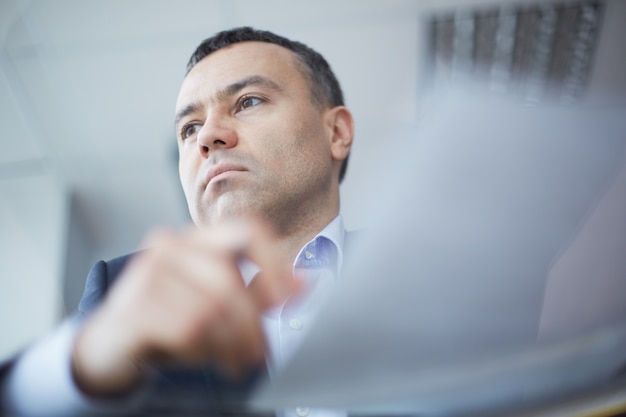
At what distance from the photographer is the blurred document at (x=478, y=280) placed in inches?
9.3

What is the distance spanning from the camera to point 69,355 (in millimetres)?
193

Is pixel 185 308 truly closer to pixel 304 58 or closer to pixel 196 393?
pixel 196 393

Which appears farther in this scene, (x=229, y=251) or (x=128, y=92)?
(x=128, y=92)

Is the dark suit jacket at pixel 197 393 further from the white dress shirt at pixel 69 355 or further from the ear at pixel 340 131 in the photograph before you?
the ear at pixel 340 131

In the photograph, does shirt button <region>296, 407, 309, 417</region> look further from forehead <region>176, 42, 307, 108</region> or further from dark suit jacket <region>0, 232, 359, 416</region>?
forehead <region>176, 42, 307, 108</region>

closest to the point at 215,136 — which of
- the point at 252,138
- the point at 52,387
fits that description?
the point at 252,138

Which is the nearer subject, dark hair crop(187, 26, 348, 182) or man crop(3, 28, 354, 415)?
man crop(3, 28, 354, 415)

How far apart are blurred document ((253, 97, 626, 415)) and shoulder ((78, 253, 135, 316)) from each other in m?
0.08

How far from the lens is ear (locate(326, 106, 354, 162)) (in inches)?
12.5

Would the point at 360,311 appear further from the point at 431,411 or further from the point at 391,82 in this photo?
the point at 391,82

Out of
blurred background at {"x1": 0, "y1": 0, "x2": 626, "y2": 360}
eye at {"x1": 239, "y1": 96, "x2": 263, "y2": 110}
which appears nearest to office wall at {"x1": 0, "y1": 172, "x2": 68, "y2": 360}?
blurred background at {"x1": 0, "y1": 0, "x2": 626, "y2": 360}

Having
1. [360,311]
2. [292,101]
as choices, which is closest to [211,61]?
[292,101]

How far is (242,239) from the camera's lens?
183 mm

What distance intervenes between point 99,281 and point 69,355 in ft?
0.25
